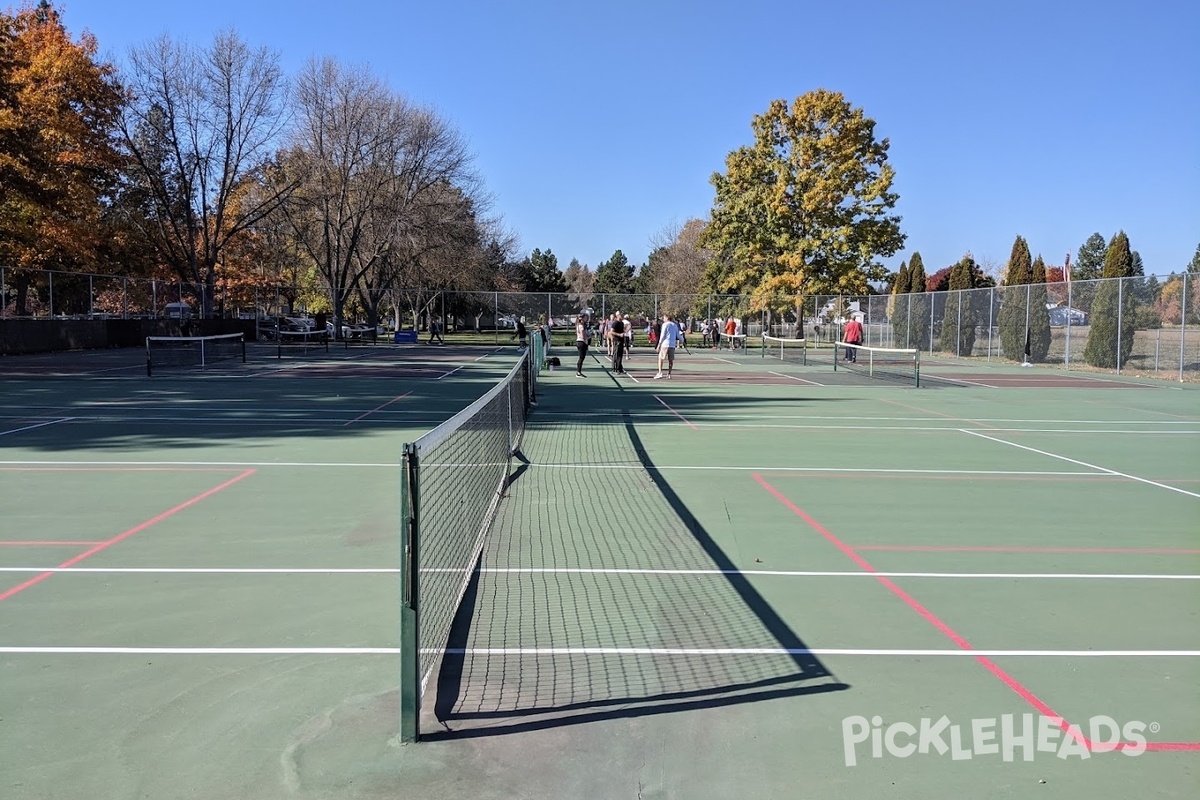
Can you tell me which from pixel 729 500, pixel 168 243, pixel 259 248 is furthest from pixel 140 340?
pixel 729 500

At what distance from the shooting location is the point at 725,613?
6.26 m

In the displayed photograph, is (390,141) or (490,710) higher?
(390,141)

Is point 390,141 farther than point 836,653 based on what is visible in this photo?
Yes

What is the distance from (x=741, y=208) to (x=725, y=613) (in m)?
56.9

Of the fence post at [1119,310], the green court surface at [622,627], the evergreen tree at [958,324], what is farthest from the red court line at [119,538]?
the evergreen tree at [958,324]

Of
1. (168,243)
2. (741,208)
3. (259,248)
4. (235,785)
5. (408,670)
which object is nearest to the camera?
(235,785)

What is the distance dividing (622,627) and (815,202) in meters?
54.7

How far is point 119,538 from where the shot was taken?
319 inches

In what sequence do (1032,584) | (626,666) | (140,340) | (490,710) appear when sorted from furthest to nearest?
(140,340)
(1032,584)
(626,666)
(490,710)

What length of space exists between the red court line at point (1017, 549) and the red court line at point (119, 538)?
19.6ft

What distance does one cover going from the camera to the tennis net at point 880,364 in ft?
91.9

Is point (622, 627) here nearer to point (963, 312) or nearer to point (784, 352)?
point (963, 312)

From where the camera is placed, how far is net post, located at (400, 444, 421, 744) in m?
4.25

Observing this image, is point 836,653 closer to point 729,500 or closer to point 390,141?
point 729,500
